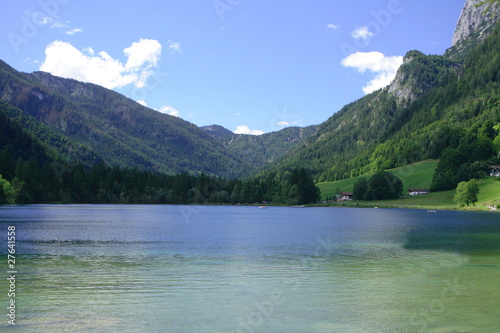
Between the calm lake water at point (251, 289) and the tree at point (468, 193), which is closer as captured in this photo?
the calm lake water at point (251, 289)

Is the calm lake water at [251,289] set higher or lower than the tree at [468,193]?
lower

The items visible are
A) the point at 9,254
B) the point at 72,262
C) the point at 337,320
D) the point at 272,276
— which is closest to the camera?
the point at 337,320

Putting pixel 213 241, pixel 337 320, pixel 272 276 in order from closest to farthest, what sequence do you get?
pixel 337 320
pixel 272 276
pixel 213 241

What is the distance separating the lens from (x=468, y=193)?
557 ft

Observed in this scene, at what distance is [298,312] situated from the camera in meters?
22.5

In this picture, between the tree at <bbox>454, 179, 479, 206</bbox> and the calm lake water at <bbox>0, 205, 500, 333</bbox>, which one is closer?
the calm lake water at <bbox>0, 205, 500, 333</bbox>

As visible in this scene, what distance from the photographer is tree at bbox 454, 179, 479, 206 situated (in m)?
170

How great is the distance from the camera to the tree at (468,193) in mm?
169875

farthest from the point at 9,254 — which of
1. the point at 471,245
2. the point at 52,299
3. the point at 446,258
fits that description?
the point at 471,245

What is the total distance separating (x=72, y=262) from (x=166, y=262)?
808 centimetres

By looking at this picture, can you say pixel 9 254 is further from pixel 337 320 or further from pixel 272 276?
pixel 337 320

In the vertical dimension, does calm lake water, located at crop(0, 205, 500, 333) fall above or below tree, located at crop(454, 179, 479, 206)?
below

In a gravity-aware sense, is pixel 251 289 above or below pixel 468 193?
below

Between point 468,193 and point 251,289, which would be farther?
point 468,193
